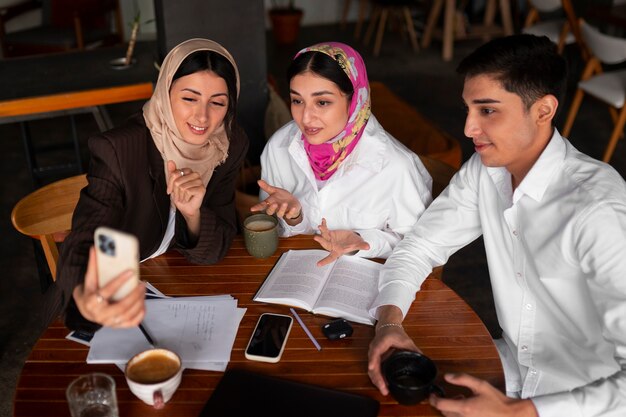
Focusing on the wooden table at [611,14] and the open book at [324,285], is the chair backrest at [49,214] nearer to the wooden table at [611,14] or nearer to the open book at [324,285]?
the open book at [324,285]

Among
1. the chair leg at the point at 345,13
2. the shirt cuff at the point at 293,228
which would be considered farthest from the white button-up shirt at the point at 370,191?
the chair leg at the point at 345,13

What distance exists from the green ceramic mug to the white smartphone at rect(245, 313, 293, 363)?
11.5 inches

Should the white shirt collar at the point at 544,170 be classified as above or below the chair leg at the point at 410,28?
above

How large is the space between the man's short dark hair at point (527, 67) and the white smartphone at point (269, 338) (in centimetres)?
77

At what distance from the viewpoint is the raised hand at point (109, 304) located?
41.4 inches

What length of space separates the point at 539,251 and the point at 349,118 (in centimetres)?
78

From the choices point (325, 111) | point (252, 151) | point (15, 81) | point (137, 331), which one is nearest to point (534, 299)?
point (325, 111)

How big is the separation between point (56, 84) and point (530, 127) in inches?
105

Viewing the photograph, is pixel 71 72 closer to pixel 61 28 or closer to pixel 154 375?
pixel 61 28

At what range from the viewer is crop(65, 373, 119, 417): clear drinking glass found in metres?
1.19

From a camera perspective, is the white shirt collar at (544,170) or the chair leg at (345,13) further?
the chair leg at (345,13)

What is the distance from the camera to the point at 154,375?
4.09ft

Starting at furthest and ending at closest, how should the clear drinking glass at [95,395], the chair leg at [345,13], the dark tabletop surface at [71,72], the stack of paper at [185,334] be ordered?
the chair leg at [345,13]
the dark tabletop surface at [71,72]
the stack of paper at [185,334]
the clear drinking glass at [95,395]

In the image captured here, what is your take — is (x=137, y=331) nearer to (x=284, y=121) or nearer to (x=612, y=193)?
(x=612, y=193)
